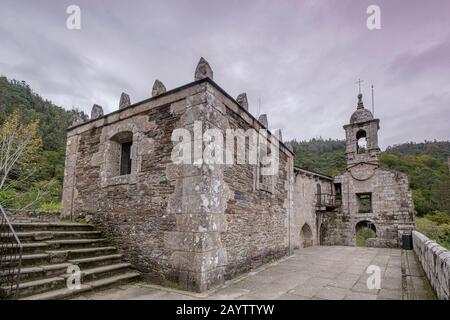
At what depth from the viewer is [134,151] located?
258 inches

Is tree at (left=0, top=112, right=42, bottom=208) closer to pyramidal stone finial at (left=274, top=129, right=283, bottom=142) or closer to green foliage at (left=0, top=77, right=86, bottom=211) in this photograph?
green foliage at (left=0, top=77, right=86, bottom=211)

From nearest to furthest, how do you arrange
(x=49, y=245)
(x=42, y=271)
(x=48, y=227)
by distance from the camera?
(x=42, y=271) < (x=49, y=245) < (x=48, y=227)

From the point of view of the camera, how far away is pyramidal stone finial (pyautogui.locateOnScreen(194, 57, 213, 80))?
18.6ft

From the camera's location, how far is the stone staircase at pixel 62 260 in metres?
4.33

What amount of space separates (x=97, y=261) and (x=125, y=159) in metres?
2.91

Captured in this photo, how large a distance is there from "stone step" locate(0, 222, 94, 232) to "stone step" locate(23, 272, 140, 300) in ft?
5.80

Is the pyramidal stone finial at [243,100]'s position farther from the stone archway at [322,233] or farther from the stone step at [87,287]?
the stone archway at [322,233]

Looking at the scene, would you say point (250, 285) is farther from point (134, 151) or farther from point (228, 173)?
point (134, 151)

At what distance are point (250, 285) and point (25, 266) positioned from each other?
13.7 feet

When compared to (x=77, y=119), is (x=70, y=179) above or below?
below

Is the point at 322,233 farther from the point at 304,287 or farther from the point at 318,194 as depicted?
the point at 304,287

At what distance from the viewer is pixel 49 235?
18.3ft

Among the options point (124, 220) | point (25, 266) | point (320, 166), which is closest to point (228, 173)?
point (124, 220)

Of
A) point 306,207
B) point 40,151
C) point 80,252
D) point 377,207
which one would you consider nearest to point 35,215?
point 80,252
